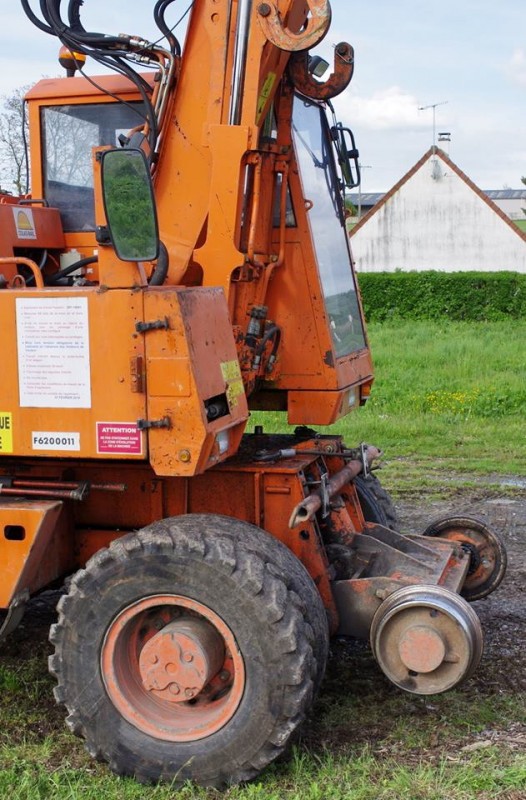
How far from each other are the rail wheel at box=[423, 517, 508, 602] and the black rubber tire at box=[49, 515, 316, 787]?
75.7 inches

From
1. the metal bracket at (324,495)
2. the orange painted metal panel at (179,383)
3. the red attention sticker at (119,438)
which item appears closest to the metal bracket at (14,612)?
the red attention sticker at (119,438)

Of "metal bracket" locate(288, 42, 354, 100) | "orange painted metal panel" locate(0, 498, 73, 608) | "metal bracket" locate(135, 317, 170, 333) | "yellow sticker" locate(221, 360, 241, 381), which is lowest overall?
"orange painted metal panel" locate(0, 498, 73, 608)

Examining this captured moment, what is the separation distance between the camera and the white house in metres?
39.3

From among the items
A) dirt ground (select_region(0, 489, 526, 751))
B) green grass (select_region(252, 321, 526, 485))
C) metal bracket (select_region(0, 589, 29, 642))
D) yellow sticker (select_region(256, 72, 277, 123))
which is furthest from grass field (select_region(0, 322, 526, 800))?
green grass (select_region(252, 321, 526, 485))

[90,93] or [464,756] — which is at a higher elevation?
[90,93]

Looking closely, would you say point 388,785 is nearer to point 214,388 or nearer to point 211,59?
point 214,388

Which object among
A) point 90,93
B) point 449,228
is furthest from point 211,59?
point 449,228

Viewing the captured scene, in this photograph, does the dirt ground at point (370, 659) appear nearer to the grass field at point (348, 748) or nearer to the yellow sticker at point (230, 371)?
the grass field at point (348, 748)

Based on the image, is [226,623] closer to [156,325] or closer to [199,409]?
[199,409]

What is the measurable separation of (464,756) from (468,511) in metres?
4.45

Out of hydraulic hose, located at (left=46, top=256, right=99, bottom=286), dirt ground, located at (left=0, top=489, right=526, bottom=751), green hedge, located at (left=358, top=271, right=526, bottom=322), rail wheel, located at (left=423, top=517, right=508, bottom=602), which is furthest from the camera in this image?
green hedge, located at (left=358, top=271, right=526, bottom=322)

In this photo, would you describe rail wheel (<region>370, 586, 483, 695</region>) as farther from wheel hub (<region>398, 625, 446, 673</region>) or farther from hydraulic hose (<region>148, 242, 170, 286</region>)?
hydraulic hose (<region>148, 242, 170, 286</region>)

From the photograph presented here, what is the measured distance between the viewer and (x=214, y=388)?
4.36m

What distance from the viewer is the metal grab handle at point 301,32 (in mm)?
4586
